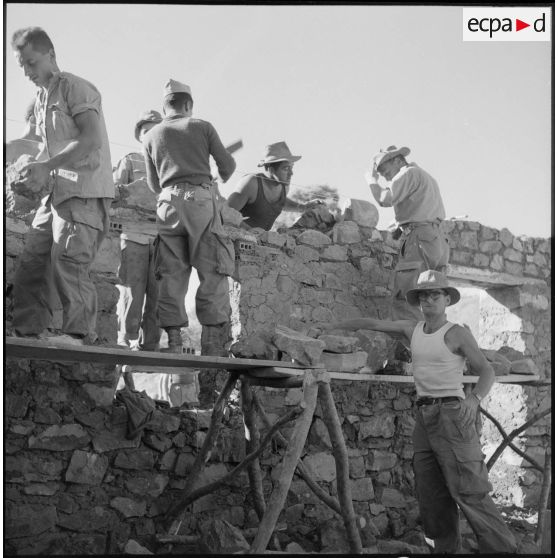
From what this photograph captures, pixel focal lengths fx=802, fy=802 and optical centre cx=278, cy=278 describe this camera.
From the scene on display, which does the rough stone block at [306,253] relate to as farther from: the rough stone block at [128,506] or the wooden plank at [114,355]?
the rough stone block at [128,506]

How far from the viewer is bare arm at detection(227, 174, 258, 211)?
7.09 meters

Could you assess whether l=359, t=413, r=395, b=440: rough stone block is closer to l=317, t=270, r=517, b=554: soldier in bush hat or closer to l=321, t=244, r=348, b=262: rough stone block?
l=321, t=244, r=348, b=262: rough stone block

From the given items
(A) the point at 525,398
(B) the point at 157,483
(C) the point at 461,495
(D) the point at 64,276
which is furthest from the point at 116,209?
(A) the point at 525,398

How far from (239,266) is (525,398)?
3691 mm

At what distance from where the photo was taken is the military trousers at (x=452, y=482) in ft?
15.9

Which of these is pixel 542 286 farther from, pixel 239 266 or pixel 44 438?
pixel 44 438

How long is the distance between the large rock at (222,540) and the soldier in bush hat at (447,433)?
4.05ft

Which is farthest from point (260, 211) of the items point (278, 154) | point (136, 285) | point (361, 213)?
point (136, 285)

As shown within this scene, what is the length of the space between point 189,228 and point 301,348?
1.16 meters

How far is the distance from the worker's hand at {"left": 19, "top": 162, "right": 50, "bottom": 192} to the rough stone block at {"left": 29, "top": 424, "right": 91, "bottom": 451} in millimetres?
1635

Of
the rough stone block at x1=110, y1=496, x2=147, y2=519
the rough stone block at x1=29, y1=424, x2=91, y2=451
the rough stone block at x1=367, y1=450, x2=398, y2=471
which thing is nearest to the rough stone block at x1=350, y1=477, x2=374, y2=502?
the rough stone block at x1=367, y1=450, x2=398, y2=471

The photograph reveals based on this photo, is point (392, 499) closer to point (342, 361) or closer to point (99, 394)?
point (342, 361)

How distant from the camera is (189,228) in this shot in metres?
5.36

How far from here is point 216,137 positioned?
5.55m
